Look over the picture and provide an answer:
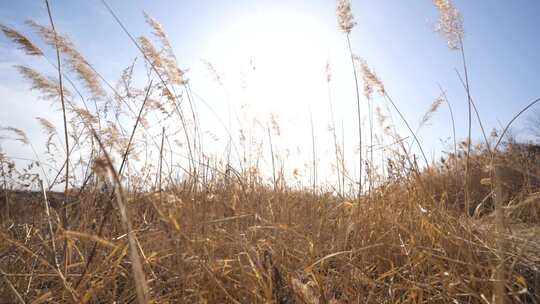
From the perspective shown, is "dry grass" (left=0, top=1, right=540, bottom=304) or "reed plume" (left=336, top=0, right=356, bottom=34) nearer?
"dry grass" (left=0, top=1, right=540, bottom=304)

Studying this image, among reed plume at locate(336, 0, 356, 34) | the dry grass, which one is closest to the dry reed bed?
the dry grass

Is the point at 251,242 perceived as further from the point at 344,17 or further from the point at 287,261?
the point at 344,17

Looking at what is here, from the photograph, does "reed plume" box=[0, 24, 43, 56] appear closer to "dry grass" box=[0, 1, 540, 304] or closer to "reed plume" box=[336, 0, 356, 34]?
"dry grass" box=[0, 1, 540, 304]

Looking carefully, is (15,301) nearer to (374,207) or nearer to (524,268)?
(374,207)

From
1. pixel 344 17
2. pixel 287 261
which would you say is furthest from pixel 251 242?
pixel 344 17

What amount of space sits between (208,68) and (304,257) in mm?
2421

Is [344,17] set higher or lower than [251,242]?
higher

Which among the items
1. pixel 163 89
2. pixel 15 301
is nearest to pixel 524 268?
pixel 15 301

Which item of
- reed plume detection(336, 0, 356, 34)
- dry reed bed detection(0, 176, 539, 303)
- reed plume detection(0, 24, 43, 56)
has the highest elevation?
reed plume detection(336, 0, 356, 34)

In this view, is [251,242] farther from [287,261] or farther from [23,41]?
[23,41]

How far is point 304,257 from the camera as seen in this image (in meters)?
1.47

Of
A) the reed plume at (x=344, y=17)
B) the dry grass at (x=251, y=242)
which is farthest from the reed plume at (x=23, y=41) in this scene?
the reed plume at (x=344, y=17)

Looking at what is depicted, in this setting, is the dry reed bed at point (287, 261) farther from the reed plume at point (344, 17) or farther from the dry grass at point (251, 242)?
the reed plume at point (344, 17)

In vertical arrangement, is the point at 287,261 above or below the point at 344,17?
below
